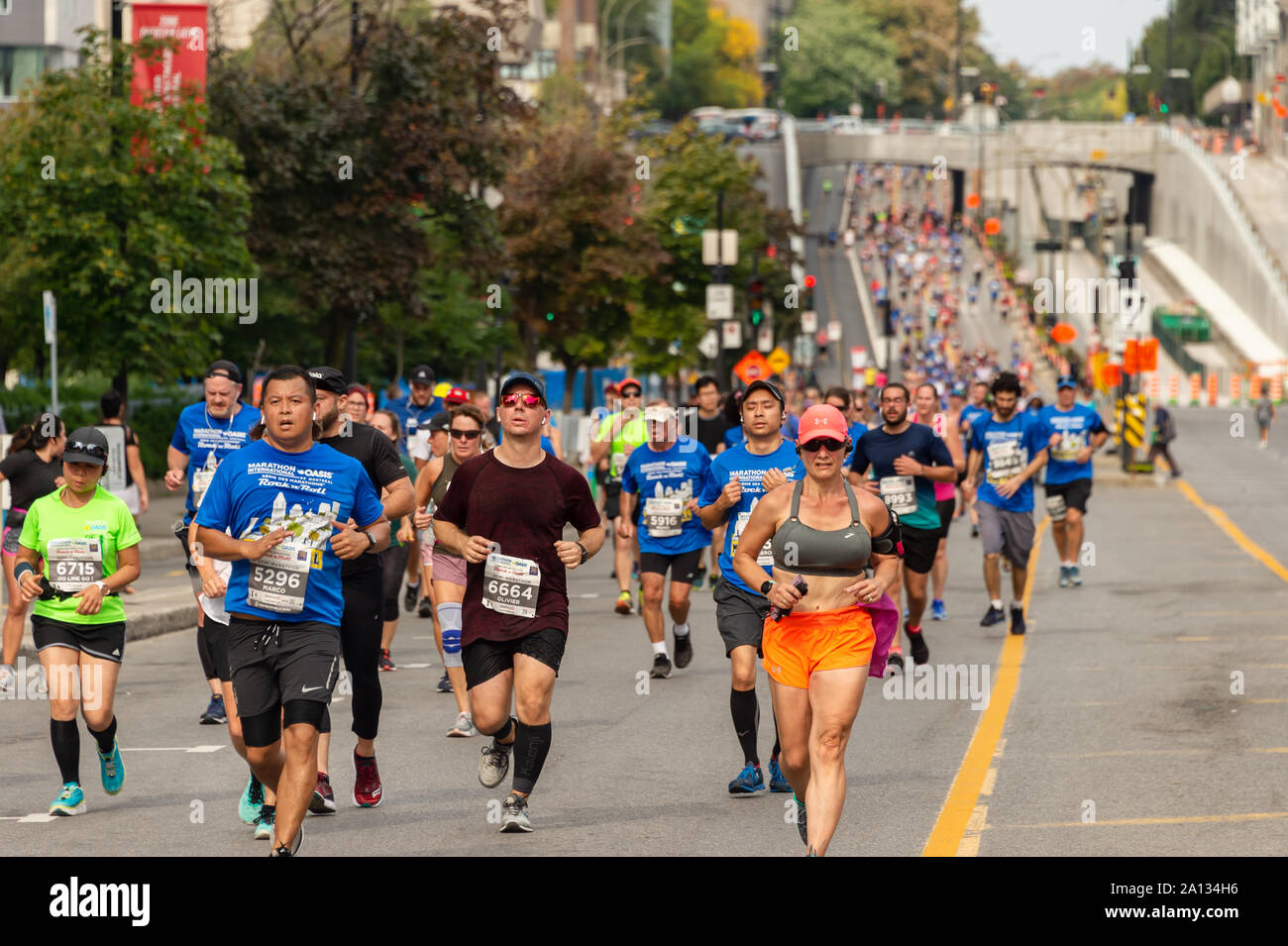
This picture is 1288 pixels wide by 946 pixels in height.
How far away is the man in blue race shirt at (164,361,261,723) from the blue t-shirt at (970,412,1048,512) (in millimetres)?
6901

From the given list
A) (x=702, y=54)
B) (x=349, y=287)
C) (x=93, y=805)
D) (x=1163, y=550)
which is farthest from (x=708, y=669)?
(x=702, y=54)

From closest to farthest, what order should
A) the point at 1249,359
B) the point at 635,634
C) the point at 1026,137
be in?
the point at 635,634 < the point at 1249,359 < the point at 1026,137

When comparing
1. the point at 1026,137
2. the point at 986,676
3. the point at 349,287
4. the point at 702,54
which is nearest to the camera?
the point at 986,676

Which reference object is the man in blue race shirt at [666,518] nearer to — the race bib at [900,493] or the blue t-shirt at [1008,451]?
the race bib at [900,493]

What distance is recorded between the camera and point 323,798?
8.80 m

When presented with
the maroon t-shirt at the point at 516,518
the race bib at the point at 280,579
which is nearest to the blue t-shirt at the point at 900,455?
the maroon t-shirt at the point at 516,518

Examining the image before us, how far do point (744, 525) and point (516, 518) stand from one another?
158 centimetres

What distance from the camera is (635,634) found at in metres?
16.3

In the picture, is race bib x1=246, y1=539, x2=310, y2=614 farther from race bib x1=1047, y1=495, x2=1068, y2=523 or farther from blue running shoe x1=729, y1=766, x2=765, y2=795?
race bib x1=1047, y1=495, x2=1068, y2=523

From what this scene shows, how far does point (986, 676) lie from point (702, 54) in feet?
449

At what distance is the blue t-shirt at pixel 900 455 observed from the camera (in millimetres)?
13805

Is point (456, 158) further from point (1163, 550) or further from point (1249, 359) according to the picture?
point (1249, 359)
